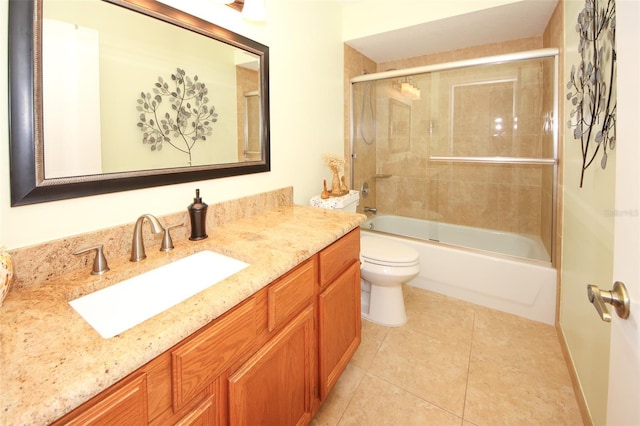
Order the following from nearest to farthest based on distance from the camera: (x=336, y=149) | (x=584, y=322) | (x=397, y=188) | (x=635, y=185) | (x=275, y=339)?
(x=635, y=185) < (x=275, y=339) < (x=584, y=322) < (x=336, y=149) < (x=397, y=188)

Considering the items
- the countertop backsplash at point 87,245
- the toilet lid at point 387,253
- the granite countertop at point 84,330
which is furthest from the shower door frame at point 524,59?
the countertop backsplash at point 87,245

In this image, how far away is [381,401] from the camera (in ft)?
4.84

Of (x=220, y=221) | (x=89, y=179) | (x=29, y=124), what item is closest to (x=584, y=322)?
(x=220, y=221)

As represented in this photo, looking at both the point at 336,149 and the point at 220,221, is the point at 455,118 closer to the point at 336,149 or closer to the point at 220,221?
the point at 336,149

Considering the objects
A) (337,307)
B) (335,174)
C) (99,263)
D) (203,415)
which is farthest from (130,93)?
(335,174)

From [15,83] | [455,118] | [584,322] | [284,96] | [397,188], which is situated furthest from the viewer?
[397,188]

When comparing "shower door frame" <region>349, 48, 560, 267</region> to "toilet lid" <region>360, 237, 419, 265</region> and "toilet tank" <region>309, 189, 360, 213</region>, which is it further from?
"toilet tank" <region>309, 189, 360, 213</region>

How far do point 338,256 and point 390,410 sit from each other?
781 millimetres

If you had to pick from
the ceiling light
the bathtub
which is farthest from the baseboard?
the ceiling light

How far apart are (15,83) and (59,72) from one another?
0.12 m

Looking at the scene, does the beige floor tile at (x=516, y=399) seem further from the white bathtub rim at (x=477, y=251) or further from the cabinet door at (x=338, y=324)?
the white bathtub rim at (x=477, y=251)

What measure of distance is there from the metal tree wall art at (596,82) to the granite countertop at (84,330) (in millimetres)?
1122

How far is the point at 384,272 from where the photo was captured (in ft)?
6.44

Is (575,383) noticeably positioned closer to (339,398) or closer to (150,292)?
(339,398)
